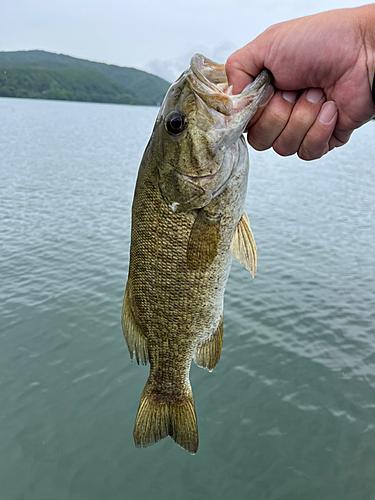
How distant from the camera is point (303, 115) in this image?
2.50m

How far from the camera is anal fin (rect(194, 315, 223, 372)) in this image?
8.87ft

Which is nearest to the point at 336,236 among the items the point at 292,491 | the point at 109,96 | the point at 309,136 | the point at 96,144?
the point at 292,491

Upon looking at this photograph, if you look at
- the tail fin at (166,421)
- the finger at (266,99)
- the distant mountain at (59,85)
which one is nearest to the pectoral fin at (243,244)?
the finger at (266,99)

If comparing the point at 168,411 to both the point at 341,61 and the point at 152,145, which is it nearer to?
the point at 152,145

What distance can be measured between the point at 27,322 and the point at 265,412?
17.4 feet

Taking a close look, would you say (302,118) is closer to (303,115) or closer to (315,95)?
(303,115)

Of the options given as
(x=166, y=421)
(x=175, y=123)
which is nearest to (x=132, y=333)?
(x=166, y=421)

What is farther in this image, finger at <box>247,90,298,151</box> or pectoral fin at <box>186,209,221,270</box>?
finger at <box>247,90,298,151</box>

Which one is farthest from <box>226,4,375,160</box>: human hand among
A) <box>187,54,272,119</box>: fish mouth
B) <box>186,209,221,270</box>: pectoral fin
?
<box>186,209,221,270</box>: pectoral fin

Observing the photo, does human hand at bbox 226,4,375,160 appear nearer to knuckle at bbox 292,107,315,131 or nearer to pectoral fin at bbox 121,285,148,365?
knuckle at bbox 292,107,315,131

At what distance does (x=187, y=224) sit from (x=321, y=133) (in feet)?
3.60

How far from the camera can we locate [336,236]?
47.4ft

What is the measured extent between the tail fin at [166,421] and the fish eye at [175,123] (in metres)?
1.84

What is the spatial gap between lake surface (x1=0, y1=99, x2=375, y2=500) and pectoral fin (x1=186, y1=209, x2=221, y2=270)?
14.2 feet
